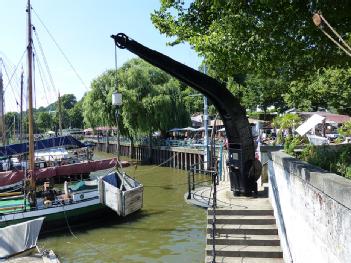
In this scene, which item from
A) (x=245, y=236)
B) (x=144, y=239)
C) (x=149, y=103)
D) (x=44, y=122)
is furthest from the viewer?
(x=44, y=122)

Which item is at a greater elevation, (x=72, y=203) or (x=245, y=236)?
(x=245, y=236)

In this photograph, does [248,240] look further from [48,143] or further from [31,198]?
[48,143]

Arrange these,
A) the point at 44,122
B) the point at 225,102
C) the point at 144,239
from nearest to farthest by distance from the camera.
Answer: the point at 225,102, the point at 144,239, the point at 44,122

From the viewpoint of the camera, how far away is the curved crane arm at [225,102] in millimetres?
12688

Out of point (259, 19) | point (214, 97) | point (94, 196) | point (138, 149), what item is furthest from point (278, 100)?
point (259, 19)

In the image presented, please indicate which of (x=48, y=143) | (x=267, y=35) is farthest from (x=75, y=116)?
(x=267, y=35)

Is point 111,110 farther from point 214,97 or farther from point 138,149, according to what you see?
point 214,97

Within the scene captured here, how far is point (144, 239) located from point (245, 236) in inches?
290

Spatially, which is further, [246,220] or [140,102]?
[140,102]

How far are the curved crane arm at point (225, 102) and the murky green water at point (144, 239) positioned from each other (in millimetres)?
3485

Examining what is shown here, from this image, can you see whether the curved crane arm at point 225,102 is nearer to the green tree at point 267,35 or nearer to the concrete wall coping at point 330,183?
the green tree at point 267,35

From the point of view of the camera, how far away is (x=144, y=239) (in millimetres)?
17500

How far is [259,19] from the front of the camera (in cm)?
868

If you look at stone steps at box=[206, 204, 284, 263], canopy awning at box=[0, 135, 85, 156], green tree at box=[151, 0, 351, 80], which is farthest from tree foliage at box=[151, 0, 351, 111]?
canopy awning at box=[0, 135, 85, 156]
